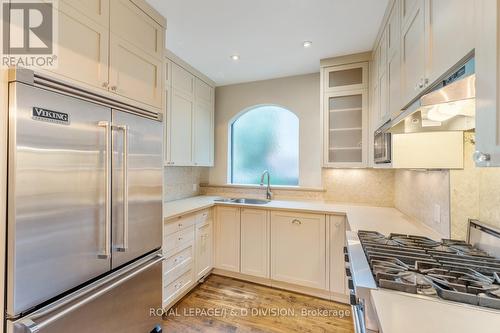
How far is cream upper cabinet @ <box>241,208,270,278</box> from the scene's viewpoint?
8.57 feet

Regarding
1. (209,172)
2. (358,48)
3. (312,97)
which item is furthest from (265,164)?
(358,48)

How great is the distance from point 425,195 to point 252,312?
183cm

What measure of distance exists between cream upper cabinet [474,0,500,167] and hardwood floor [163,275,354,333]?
1.94 meters

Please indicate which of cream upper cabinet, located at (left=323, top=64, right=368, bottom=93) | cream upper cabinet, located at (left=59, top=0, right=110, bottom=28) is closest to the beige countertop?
cream upper cabinet, located at (left=323, top=64, right=368, bottom=93)

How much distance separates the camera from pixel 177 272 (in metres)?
2.22

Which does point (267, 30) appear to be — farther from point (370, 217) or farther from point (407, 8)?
point (370, 217)

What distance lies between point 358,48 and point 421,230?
184cm

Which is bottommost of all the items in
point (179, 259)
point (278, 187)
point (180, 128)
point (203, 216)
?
point (179, 259)

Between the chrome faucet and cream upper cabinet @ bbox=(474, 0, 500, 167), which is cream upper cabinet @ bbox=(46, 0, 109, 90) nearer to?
cream upper cabinet @ bbox=(474, 0, 500, 167)

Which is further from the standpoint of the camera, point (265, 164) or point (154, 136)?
point (265, 164)

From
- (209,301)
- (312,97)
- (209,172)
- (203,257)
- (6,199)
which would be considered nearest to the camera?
(6,199)

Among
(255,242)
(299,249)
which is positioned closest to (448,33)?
(299,249)

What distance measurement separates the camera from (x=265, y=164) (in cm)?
340

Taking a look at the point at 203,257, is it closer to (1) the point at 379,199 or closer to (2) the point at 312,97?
(1) the point at 379,199
